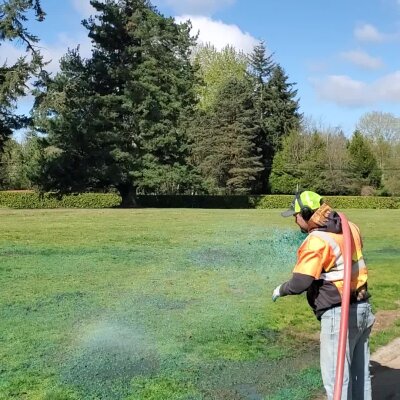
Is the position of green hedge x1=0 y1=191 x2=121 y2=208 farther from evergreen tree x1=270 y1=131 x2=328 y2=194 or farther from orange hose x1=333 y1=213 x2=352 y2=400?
orange hose x1=333 y1=213 x2=352 y2=400

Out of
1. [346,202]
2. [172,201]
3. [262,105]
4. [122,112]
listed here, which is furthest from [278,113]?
[122,112]

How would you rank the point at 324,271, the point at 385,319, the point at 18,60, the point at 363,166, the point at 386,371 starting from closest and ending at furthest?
the point at 324,271, the point at 386,371, the point at 385,319, the point at 18,60, the point at 363,166

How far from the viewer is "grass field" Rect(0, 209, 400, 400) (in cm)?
526

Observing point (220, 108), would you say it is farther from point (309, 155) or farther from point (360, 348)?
Answer: point (360, 348)

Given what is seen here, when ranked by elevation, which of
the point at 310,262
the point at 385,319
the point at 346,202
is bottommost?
the point at 346,202

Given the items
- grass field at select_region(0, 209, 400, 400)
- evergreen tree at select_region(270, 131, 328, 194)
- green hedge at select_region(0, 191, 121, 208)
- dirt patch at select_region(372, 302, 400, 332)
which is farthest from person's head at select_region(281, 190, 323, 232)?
evergreen tree at select_region(270, 131, 328, 194)

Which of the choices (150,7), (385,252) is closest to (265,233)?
(385,252)

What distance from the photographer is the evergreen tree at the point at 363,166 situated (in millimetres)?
61719

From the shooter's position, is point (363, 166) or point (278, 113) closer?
point (363, 166)

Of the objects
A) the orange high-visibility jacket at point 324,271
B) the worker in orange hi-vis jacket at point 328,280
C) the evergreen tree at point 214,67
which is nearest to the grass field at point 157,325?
the worker in orange hi-vis jacket at point 328,280

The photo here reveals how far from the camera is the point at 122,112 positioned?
145ft

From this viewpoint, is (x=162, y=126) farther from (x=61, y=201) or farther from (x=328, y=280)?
(x=328, y=280)

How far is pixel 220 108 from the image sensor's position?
210 ft

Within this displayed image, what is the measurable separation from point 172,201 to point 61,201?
963cm
